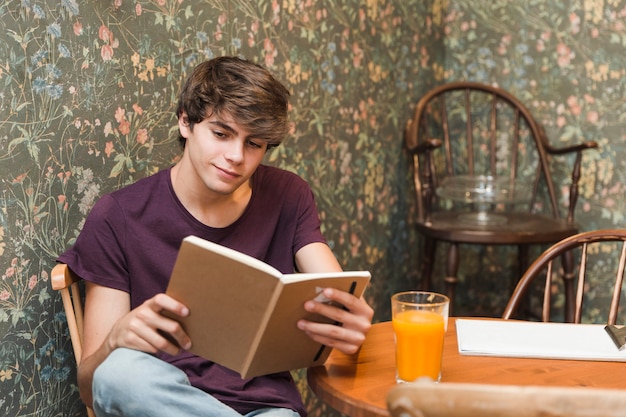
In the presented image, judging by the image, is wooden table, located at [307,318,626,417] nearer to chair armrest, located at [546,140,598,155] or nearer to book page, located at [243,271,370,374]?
book page, located at [243,271,370,374]

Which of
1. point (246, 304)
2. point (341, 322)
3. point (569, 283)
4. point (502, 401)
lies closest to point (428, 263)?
point (569, 283)

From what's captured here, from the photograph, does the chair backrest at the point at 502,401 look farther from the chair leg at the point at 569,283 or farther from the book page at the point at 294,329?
the chair leg at the point at 569,283

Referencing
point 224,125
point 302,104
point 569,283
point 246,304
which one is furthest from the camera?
point 569,283

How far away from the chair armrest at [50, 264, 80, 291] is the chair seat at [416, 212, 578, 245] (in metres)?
1.53

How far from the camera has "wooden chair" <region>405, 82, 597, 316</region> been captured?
2795 mm

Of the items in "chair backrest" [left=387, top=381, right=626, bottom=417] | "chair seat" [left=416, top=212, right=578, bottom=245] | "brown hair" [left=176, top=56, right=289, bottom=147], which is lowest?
"chair seat" [left=416, top=212, right=578, bottom=245]

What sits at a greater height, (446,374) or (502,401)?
(502,401)

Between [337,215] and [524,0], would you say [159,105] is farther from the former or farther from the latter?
[524,0]

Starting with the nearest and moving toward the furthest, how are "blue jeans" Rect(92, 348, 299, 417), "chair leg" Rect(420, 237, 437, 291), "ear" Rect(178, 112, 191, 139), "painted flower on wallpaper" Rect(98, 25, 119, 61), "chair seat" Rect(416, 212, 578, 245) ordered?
"blue jeans" Rect(92, 348, 299, 417), "ear" Rect(178, 112, 191, 139), "painted flower on wallpaper" Rect(98, 25, 119, 61), "chair seat" Rect(416, 212, 578, 245), "chair leg" Rect(420, 237, 437, 291)

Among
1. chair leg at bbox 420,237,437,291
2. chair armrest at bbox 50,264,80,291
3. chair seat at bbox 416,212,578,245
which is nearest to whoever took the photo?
chair armrest at bbox 50,264,80,291

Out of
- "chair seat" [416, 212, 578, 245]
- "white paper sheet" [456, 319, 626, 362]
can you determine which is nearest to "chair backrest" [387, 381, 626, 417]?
"white paper sheet" [456, 319, 626, 362]

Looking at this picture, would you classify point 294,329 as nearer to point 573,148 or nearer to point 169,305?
point 169,305

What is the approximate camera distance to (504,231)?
273cm

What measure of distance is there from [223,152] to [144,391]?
479mm
